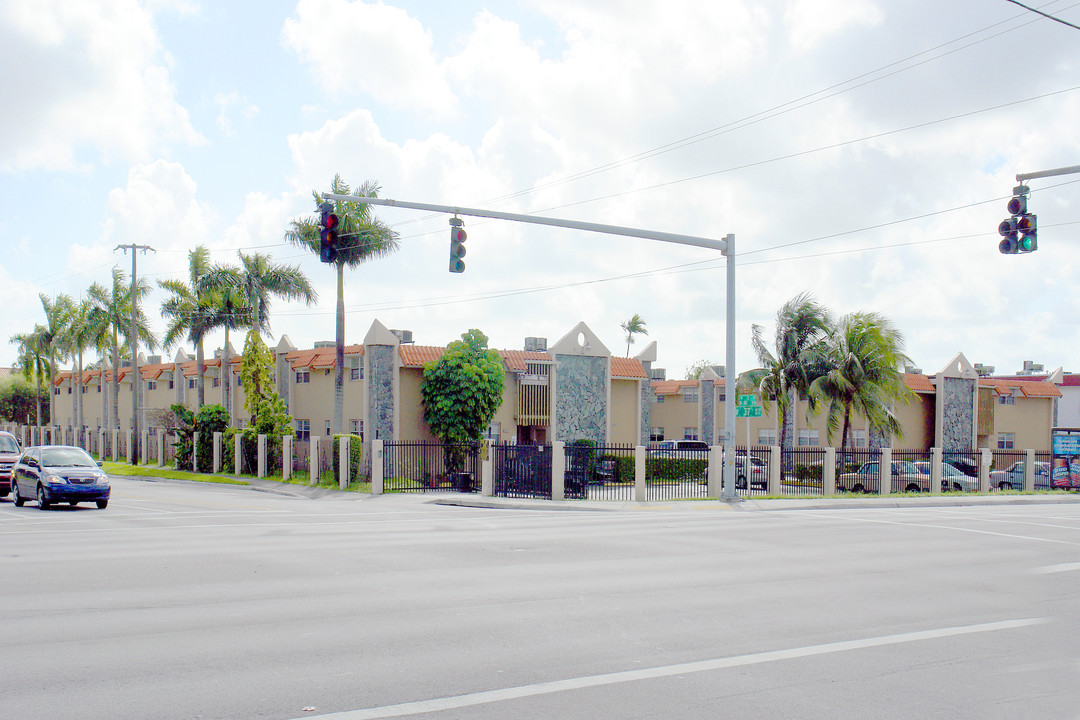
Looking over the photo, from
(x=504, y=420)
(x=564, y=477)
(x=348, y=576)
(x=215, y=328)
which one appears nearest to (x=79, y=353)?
(x=215, y=328)

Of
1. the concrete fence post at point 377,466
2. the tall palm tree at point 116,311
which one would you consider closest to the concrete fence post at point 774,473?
the concrete fence post at point 377,466

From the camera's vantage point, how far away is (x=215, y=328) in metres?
47.9

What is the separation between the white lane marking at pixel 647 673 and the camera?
656 centimetres

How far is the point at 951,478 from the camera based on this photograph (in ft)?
119

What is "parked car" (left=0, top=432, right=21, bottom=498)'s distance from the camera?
86.2 ft

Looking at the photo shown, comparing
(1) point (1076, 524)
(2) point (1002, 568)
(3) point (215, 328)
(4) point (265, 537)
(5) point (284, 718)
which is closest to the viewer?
(5) point (284, 718)

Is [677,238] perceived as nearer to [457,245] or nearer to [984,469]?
[457,245]

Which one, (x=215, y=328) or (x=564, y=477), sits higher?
(x=215, y=328)

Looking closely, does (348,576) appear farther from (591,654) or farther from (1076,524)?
(1076,524)

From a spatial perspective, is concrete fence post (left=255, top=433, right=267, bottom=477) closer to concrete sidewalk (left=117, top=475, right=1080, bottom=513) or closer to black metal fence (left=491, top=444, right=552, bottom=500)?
concrete sidewalk (left=117, top=475, right=1080, bottom=513)

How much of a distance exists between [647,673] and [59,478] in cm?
1985

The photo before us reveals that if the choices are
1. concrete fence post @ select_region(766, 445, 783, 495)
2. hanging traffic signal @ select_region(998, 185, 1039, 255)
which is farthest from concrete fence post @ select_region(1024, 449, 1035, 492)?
hanging traffic signal @ select_region(998, 185, 1039, 255)

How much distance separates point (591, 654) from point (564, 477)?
2055 centimetres

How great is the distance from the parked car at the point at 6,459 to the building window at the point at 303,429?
756 inches
